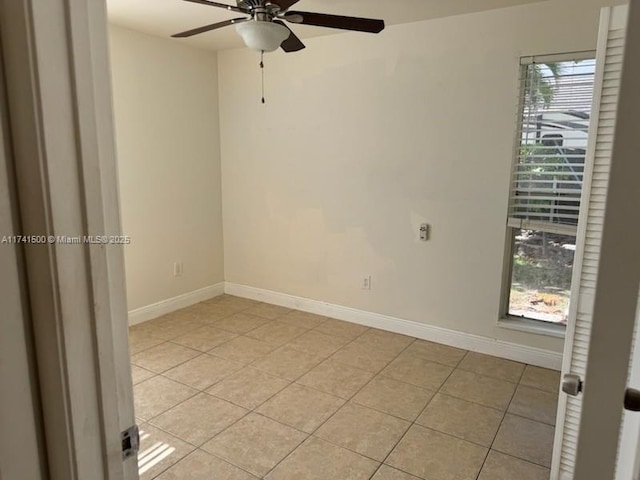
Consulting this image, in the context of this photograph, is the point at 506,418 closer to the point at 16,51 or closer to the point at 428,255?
the point at 428,255

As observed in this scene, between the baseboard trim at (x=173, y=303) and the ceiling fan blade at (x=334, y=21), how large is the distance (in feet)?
9.52

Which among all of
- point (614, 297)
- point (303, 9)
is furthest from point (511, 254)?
point (614, 297)

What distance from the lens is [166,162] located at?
4.04 metres

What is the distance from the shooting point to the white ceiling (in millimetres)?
2881

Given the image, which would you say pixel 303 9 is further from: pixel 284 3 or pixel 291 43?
pixel 284 3

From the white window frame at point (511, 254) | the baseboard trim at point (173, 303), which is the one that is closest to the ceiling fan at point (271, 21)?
the white window frame at point (511, 254)

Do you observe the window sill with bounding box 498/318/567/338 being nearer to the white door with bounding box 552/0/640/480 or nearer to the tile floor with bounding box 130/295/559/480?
the tile floor with bounding box 130/295/559/480

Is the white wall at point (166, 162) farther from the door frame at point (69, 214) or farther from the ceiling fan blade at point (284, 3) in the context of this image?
the door frame at point (69, 214)

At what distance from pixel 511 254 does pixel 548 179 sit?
2.00 feet

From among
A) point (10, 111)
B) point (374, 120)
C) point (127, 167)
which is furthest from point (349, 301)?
point (10, 111)

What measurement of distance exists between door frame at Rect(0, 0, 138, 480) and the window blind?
298 centimetres

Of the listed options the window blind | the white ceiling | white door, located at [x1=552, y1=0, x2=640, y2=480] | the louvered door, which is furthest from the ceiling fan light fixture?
the window blind

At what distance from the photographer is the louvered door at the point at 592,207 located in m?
1.52

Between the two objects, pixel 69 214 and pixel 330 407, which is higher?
pixel 69 214
